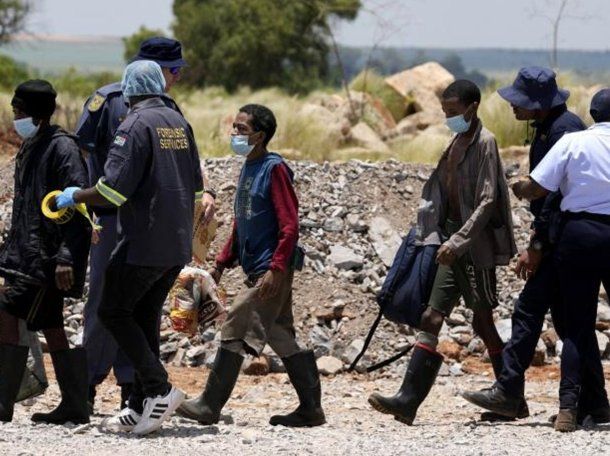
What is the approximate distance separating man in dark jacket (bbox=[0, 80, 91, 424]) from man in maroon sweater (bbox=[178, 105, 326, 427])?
0.64m

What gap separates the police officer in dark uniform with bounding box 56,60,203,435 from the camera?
7883mm

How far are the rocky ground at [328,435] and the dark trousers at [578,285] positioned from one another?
0.28 meters

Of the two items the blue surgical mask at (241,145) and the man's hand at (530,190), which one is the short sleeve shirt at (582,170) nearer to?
the man's hand at (530,190)

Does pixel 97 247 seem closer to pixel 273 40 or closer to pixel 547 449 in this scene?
pixel 547 449

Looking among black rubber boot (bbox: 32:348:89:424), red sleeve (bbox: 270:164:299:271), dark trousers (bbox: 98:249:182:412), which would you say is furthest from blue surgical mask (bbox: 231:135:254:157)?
black rubber boot (bbox: 32:348:89:424)

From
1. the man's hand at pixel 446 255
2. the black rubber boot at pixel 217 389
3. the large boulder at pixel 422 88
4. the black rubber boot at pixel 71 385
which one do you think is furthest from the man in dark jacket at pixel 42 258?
the large boulder at pixel 422 88

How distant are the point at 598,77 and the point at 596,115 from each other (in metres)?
24.6

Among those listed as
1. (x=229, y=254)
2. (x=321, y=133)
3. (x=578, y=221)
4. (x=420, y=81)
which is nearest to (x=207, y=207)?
(x=229, y=254)

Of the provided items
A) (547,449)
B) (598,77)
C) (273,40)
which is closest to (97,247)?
(547,449)

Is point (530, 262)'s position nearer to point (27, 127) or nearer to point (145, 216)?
point (145, 216)

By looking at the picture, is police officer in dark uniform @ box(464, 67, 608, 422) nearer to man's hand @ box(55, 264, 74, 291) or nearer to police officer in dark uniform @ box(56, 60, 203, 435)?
police officer in dark uniform @ box(56, 60, 203, 435)

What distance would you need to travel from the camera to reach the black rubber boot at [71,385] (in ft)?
27.7

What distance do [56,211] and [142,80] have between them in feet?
2.52

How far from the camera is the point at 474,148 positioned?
877 cm
